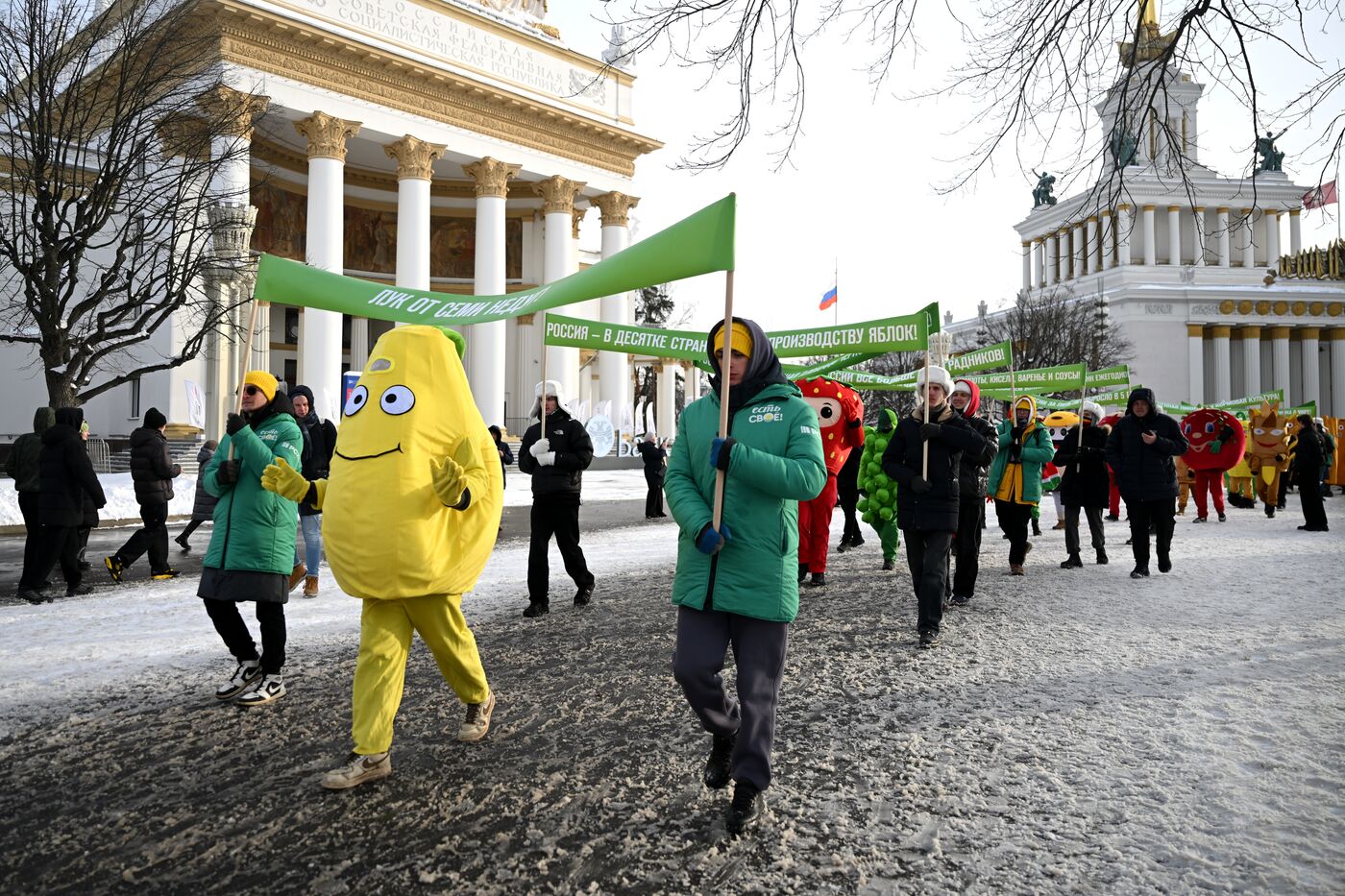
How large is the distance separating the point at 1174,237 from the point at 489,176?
64.6m

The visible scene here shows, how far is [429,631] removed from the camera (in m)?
4.25

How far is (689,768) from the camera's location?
411 centimetres

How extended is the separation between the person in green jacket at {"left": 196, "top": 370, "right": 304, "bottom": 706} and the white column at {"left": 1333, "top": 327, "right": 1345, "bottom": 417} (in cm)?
8550

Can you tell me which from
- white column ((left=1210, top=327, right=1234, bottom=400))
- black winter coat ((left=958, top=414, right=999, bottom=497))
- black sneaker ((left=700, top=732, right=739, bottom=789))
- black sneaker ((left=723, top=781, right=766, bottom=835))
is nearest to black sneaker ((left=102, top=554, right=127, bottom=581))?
black winter coat ((left=958, top=414, right=999, bottom=497))

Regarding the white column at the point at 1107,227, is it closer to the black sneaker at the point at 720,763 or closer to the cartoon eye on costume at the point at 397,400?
the black sneaker at the point at 720,763

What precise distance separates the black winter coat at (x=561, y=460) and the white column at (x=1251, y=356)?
3055 inches

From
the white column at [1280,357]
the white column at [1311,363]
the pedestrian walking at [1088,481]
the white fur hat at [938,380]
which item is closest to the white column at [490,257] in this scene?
the pedestrian walking at [1088,481]

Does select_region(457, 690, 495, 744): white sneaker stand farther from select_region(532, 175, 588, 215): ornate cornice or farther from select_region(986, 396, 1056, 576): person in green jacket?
select_region(532, 175, 588, 215): ornate cornice

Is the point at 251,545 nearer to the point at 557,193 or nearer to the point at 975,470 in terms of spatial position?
the point at 975,470

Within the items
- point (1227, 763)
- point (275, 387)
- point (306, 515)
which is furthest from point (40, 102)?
point (1227, 763)

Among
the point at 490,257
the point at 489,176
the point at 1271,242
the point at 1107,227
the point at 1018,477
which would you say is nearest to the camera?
the point at 1107,227

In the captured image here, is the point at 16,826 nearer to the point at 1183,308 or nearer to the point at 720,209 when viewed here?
the point at 720,209

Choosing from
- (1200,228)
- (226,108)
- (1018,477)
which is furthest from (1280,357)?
(1200,228)

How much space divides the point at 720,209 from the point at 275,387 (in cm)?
297
